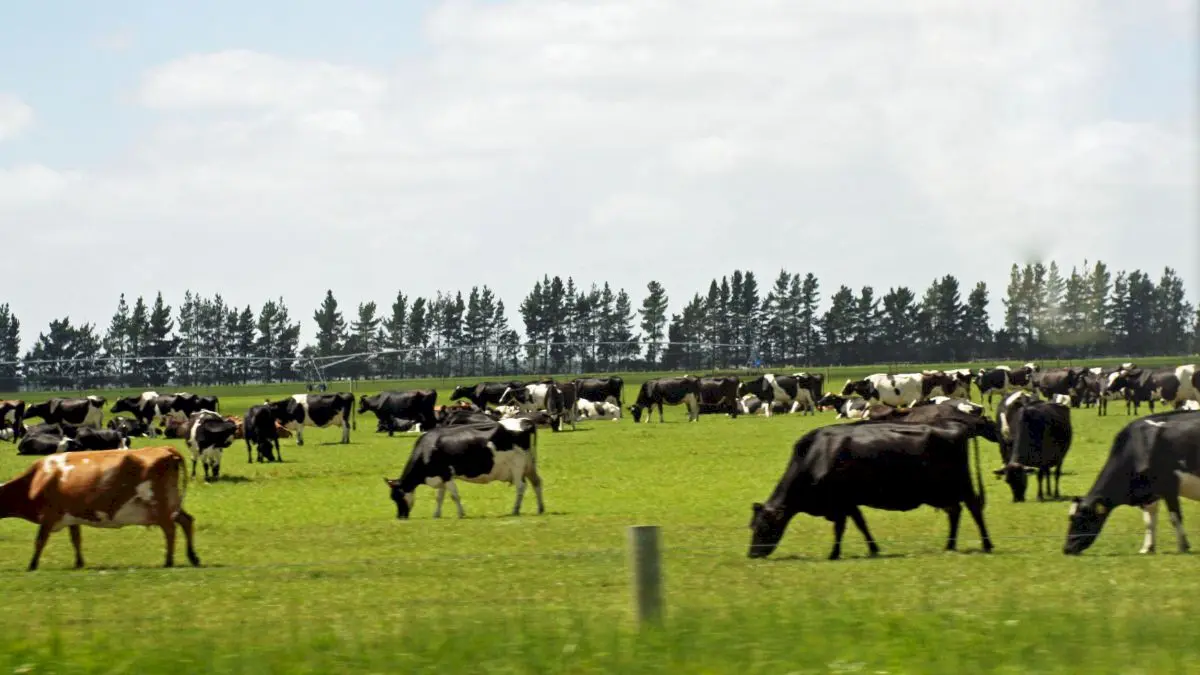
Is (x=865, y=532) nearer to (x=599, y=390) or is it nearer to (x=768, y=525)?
(x=768, y=525)

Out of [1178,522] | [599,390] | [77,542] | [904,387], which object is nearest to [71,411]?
[599,390]

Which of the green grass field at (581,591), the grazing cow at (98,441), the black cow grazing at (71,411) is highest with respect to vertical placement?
the black cow grazing at (71,411)

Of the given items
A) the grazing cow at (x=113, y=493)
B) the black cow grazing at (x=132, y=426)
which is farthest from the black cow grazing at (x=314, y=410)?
the grazing cow at (x=113, y=493)

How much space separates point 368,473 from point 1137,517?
21742mm

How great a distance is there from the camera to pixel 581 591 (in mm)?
17578

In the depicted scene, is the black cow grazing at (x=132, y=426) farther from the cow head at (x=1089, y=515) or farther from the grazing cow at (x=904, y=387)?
the cow head at (x=1089, y=515)

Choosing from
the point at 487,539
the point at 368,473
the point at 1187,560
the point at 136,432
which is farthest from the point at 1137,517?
the point at 136,432

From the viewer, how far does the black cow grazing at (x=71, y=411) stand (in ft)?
242

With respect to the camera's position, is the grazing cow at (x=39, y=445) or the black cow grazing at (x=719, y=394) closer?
the grazing cow at (x=39, y=445)

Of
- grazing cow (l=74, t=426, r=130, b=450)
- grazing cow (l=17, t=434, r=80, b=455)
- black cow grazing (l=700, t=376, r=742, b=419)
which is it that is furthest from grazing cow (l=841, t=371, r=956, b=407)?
grazing cow (l=74, t=426, r=130, b=450)

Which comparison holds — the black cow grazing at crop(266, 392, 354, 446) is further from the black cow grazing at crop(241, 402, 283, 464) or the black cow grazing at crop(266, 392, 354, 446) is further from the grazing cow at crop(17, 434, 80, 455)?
the black cow grazing at crop(241, 402, 283, 464)

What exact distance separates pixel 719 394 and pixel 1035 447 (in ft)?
167

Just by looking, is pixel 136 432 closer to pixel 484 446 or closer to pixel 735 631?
pixel 484 446

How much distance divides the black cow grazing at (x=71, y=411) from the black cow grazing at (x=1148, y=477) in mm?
60444
